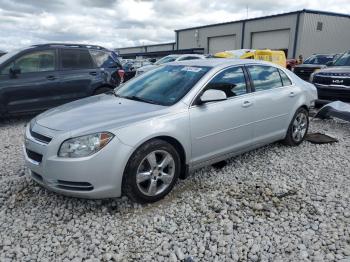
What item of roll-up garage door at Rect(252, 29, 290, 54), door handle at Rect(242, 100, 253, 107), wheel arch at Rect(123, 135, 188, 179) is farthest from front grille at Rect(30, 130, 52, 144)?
roll-up garage door at Rect(252, 29, 290, 54)

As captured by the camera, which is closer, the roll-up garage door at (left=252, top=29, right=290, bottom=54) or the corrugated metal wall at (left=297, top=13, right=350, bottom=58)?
the corrugated metal wall at (left=297, top=13, right=350, bottom=58)

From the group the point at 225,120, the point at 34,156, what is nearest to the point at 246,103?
the point at 225,120

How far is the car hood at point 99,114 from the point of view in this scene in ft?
10.5

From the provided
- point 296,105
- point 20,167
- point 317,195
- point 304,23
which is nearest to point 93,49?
point 20,167

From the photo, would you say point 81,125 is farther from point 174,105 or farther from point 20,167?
point 20,167

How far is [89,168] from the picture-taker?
119 inches

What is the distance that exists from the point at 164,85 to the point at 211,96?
67 centimetres

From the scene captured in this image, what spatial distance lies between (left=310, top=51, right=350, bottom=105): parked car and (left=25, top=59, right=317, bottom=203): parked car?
3382 mm

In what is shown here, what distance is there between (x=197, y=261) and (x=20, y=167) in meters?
3.03

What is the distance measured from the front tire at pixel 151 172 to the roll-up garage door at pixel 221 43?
110 feet

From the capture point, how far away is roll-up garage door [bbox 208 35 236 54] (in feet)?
116

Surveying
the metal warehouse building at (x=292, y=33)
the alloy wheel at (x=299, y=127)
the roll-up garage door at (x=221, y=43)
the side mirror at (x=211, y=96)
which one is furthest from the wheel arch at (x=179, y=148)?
the roll-up garage door at (x=221, y=43)

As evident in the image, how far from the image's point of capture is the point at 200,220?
320cm

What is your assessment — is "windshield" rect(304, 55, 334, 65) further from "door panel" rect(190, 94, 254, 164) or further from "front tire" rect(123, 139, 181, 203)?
"front tire" rect(123, 139, 181, 203)
